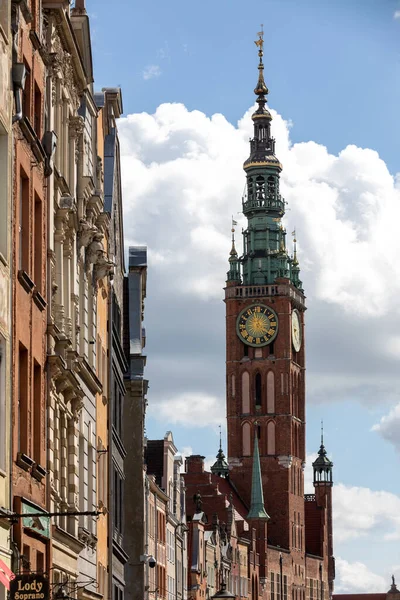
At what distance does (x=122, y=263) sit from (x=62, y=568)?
859 inches

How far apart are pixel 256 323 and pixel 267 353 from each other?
3.65 metres

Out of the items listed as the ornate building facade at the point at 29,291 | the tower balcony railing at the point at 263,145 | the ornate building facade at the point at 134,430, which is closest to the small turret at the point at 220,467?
the tower balcony railing at the point at 263,145

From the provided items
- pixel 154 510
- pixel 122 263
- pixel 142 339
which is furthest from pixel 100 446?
pixel 154 510

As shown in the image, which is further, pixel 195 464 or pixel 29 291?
pixel 195 464

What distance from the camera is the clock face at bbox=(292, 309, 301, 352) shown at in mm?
176625

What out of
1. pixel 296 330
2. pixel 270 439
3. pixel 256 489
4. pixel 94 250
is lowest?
pixel 94 250

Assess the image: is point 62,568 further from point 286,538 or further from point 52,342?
point 286,538

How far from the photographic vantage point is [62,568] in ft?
93.0

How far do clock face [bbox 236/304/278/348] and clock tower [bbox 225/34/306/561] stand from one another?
0.33 ft

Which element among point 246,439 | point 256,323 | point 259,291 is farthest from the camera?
point 259,291

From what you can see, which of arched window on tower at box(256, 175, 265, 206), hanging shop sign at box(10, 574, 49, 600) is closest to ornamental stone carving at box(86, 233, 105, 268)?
hanging shop sign at box(10, 574, 49, 600)

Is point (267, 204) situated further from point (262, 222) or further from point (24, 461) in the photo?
point (24, 461)

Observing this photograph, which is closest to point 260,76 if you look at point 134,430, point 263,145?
point 263,145

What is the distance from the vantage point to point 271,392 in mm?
171750
